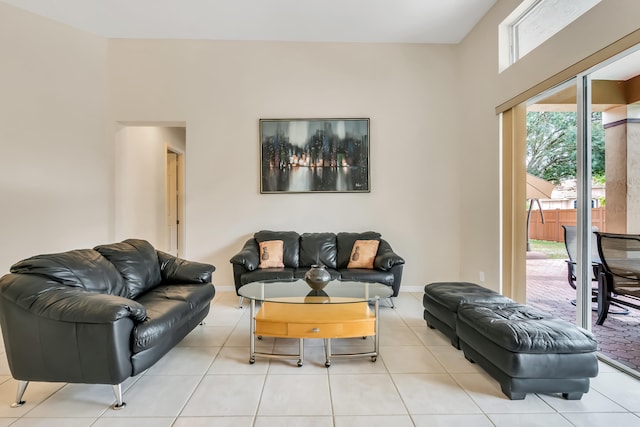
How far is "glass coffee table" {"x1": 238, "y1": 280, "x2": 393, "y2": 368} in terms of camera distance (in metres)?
2.41

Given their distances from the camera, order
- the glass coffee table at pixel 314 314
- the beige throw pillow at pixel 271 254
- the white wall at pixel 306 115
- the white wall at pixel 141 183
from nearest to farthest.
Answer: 1. the glass coffee table at pixel 314 314
2. the beige throw pillow at pixel 271 254
3. the white wall at pixel 306 115
4. the white wall at pixel 141 183

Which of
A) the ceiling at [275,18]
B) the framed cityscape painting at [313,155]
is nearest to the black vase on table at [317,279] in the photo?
the framed cityscape painting at [313,155]

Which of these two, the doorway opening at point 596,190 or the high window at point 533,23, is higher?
the high window at point 533,23

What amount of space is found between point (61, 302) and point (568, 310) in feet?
13.6

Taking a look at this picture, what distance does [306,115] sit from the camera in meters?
4.75

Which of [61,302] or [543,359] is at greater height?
[61,302]

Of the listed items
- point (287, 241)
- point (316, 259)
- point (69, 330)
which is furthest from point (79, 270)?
point (316, 259)

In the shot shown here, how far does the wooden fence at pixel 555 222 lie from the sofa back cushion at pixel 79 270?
3.91 metres

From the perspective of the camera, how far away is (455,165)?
189 inches

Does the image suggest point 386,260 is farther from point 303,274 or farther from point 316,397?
point 316,397

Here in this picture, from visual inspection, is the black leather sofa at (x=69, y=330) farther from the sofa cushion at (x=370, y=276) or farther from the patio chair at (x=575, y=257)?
the patio chair at (x=575, y=257)

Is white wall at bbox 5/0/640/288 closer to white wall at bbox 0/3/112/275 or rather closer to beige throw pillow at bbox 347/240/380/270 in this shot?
white wall at bbox 0/3/112/275

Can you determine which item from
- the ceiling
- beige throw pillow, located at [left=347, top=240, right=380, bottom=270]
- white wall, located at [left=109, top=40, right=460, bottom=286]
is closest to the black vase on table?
beige throw pillow, located at [left=347, top=240, right=380, bottom=270]

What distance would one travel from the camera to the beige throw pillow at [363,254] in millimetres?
4176
